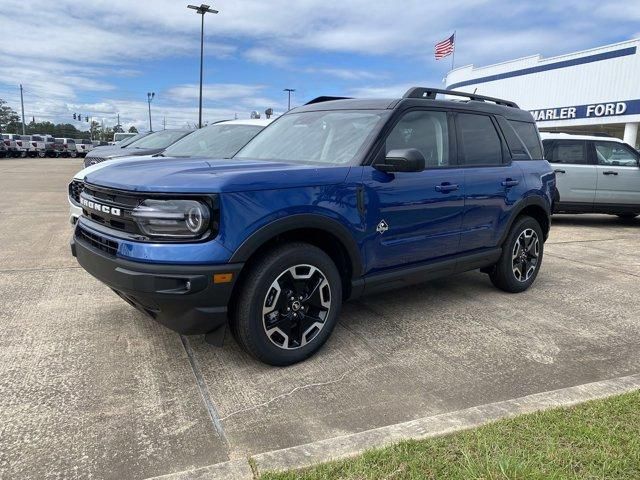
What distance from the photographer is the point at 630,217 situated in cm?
1172

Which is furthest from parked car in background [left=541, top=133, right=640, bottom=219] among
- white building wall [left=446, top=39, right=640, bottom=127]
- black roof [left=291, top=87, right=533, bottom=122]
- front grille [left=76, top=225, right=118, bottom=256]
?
white building wall [left=446, top=39, right=640, bottom=127]

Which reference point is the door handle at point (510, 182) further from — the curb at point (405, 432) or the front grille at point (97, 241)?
the front grille at point (97, 241)

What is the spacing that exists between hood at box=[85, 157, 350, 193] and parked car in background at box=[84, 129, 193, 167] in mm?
5221

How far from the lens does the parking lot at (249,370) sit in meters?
2.63

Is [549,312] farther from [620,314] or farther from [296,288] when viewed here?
[296,288]

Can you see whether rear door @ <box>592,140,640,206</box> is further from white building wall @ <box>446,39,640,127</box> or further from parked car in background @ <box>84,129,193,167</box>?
white building wall @ <box>446,39,640,127</box>

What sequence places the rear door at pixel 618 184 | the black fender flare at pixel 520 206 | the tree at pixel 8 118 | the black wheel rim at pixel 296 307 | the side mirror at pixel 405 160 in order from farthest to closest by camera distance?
1. the tree at pixel 8 118
2. the rear door at pixel 618 184
3. the black fender flare at pixel 520 206
4. the side mirror at pixel 405 160
5. the black wheel rim at pixel 296 307

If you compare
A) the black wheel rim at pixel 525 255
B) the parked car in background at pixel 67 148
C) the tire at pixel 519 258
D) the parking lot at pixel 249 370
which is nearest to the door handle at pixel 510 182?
the tire at pixel 519 258

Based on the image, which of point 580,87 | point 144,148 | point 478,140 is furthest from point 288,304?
point 580,87

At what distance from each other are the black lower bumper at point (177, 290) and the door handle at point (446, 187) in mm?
1874

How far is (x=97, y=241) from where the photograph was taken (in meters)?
3.33

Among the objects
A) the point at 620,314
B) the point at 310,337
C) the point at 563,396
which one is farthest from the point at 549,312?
the point at 310,337

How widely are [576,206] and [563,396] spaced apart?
845cm

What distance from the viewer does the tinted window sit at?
5379mm
